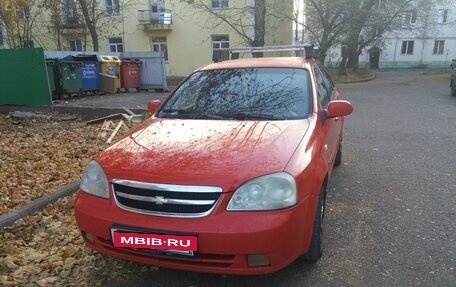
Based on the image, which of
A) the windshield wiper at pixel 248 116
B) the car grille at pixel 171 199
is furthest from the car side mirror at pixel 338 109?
the car grille at pixel 171 199

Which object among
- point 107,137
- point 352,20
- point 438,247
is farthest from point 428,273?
point 352,20

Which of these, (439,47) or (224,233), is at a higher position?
(439,47)

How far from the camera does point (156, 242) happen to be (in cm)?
235

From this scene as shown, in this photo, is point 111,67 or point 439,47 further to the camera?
point 439,47

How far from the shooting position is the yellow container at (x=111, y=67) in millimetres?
15516

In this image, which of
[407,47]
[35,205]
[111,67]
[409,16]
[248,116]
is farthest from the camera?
[407,47]

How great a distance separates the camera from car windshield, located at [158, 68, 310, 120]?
3420 mm

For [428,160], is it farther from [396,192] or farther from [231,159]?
[231,159]

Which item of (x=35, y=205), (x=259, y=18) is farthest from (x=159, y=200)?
(x=259, y=18)

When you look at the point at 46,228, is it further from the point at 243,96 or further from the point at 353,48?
the point at 353,48

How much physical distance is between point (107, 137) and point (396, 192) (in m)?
5.06

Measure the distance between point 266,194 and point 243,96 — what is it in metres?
1.47

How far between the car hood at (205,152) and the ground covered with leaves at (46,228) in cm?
87

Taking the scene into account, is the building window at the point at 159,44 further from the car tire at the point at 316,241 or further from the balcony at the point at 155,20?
the car tire at the point at 316,241
